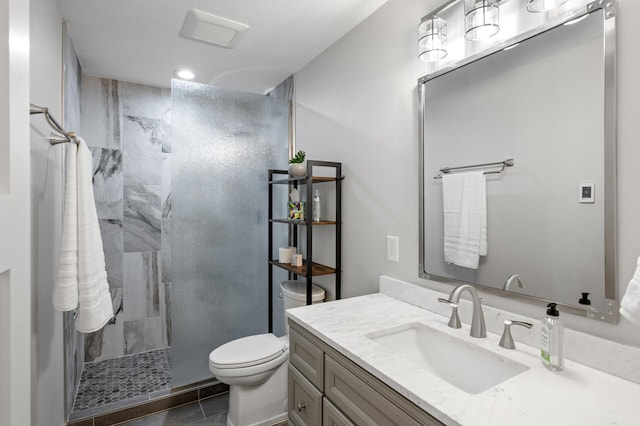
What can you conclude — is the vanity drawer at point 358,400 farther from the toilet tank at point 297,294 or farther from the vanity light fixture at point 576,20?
the vanity light fixture at point 576,20

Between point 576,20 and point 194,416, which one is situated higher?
point 576,20

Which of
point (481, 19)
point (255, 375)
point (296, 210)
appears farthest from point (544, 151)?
point (255, 375)

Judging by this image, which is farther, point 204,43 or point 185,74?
point 185,74

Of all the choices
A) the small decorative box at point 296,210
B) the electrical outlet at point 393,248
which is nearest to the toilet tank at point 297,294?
the small decorative box at point 296,210

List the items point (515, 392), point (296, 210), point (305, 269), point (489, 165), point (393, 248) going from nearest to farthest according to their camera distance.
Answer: point (515, 392), point (489, 165), point (393, 248), point (305, 269), point (296, 210)

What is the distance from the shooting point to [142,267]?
10.0 feet

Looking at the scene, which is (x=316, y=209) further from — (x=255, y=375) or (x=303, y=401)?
(x=303, y=401)

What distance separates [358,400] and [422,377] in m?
0.25

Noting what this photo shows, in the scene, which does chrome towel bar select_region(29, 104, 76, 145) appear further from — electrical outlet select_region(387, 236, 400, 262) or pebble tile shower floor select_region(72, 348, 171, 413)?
pebble tile shower floor select_region(72, 348, 171, 413)

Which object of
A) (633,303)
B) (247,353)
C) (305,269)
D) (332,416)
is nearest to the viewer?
(633,303)

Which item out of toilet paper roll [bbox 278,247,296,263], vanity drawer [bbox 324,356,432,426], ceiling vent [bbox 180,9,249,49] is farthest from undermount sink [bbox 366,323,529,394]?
ceiling vent [bbox 180,9,249,49]

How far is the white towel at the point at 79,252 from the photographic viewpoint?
127 cm

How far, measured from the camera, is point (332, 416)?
3.83ft

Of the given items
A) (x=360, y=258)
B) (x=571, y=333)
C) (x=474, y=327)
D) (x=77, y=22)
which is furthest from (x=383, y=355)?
(x=77, y=22)
